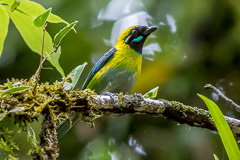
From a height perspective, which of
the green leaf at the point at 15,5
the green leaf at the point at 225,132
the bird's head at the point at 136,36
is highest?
the bird's head at the point at 136,36

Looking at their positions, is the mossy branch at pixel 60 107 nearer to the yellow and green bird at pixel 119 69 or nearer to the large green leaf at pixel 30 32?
the large green leaf at pixel 30 32

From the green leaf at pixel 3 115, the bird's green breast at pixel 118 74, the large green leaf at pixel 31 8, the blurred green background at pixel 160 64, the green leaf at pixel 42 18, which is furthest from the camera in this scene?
the blurred green background at pixel 160 64

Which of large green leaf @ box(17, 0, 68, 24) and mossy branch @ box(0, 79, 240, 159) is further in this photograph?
large green leaf @ box(17, 0, 68, 24)

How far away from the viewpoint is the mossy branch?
1493mm

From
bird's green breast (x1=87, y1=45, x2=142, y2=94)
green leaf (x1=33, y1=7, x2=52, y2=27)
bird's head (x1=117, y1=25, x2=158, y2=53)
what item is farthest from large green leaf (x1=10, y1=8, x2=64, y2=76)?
bird's head (x1=117, y1=25, x2=158, y2=53)

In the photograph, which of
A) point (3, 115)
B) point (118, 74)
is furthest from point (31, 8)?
point (118, 74)

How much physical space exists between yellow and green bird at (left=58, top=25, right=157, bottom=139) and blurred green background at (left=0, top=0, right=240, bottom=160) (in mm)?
883

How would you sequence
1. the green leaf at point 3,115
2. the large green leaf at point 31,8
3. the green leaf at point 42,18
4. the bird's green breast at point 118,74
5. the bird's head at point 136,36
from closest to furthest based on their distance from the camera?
1. the green leaf at point 3,115
2. the green leaf at point 42,18
3. the large green leaf at point 31,8
4. the bird's green breast at point 118,74
5. the bird's head at point 136,36

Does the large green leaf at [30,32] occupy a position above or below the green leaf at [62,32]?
below

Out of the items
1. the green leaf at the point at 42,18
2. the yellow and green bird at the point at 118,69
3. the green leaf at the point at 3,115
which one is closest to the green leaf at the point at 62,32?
the green leaf at the point at 42,18

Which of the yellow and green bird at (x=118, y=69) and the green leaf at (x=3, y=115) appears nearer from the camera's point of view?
the green leaf at (x=3, y=115)

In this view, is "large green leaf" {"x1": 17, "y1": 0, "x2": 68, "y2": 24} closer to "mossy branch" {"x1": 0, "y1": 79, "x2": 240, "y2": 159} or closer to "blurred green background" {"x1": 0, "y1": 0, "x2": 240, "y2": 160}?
"mossy branch" {"x1": 0, "y1": 79, "x2": 240, "y2": 159}

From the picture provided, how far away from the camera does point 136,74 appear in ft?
10.2

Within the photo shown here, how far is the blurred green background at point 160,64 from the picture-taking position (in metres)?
4.00
